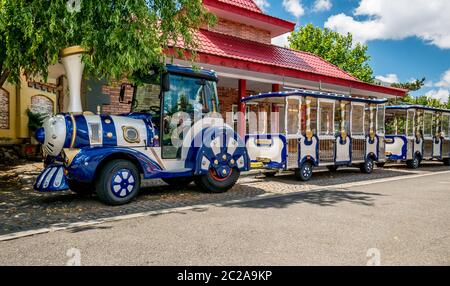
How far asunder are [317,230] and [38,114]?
50.9 feet

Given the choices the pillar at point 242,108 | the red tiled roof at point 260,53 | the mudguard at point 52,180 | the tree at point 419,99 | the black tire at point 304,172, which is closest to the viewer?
the mudguard at point 52,180

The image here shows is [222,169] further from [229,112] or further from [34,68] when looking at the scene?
[229,112]

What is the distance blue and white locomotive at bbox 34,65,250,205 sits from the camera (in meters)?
5.79

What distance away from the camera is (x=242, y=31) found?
1609cm

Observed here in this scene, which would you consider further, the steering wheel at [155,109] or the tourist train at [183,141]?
the steering wheel at [155,109]

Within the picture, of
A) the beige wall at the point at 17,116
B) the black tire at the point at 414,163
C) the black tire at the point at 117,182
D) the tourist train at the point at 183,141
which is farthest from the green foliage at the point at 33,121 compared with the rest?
the black tire at the point at 414,163

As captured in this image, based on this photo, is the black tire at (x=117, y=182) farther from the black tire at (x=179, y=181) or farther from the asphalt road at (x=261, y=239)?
the black tire at (x=179, y=181)

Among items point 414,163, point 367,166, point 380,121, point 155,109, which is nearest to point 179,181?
point 155,109

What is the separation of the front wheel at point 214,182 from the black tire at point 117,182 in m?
1.56

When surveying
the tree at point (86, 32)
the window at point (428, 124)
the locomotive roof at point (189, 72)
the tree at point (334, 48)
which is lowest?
the window at point (428, 124)

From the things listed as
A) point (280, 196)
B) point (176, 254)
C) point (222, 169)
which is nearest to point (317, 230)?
point (176, 254)

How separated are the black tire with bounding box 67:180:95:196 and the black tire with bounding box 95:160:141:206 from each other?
0.84 metres

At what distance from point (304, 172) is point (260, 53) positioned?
275 inches

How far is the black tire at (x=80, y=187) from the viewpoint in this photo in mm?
6633
